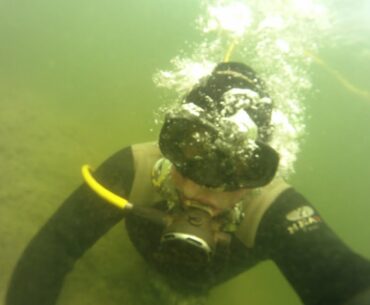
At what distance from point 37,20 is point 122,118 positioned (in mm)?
18523

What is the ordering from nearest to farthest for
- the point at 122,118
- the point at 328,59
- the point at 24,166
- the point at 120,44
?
the point at 24,166 < the point at 122,118 < the point at 328,59 < the point at 120,44

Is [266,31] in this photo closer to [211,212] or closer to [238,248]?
[238,248]

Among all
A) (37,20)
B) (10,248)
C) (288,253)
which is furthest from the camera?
(37,20)

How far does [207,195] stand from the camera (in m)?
2.16

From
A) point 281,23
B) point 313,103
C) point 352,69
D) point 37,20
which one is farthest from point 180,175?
point 37,20

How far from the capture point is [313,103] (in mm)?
16250

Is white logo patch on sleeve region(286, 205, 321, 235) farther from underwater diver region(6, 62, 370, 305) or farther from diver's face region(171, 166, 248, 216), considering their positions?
diver's face region(171, 166, 248, 216)

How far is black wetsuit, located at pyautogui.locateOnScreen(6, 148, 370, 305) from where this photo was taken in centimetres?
208

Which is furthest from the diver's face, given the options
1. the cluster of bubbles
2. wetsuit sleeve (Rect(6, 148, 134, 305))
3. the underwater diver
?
the cluster of bubbles

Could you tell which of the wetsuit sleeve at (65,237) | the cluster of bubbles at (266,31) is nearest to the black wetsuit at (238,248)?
the wetsuit sleeve at (65,237)

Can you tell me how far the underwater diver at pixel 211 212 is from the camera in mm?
2117

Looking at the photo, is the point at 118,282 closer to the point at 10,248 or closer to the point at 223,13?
the point at 10,248

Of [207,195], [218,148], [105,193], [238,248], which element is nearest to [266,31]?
[238,248]

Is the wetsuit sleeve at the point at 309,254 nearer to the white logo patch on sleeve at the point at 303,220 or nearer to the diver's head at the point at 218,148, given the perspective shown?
the white logo patch on sleeve at the point at 303,220
